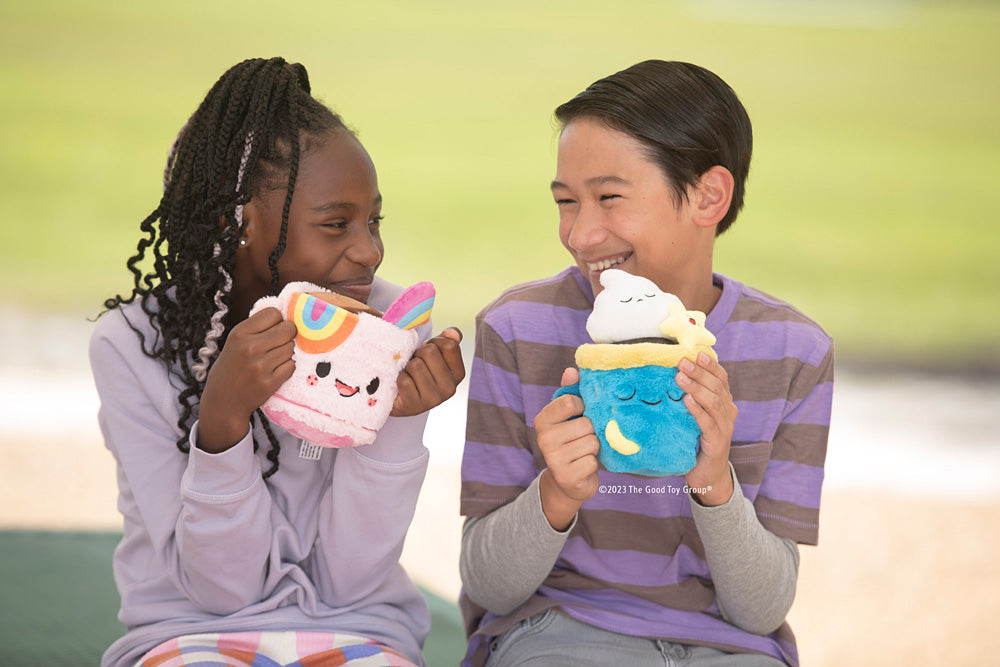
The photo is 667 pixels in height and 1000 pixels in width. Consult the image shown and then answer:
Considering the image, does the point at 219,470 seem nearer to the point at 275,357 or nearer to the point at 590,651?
the point at 275,357

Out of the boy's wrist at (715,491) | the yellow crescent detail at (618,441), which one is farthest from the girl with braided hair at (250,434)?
the boy's wrist at (715,491)

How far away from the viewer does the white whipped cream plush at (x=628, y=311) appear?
1168mm

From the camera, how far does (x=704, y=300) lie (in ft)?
4.97

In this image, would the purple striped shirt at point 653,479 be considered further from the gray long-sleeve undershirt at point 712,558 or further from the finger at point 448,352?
the finger at point 448,352

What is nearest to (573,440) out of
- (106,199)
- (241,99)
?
(241,99)

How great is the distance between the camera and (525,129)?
6336 mm

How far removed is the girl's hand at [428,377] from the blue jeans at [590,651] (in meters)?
0.40

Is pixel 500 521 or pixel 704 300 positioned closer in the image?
pixel 500 521

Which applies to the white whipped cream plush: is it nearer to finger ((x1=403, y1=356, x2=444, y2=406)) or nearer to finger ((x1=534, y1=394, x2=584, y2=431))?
finger ((x1=534, y1=394, x2=584, y2=431))

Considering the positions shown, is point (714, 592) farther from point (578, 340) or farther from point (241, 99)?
point (241, 99)

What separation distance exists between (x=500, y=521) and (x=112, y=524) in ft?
6.27

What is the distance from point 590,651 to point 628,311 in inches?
20.6

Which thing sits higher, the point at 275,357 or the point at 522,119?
the point at 522,119

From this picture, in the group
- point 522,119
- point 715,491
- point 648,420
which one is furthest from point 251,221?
point 522,119
